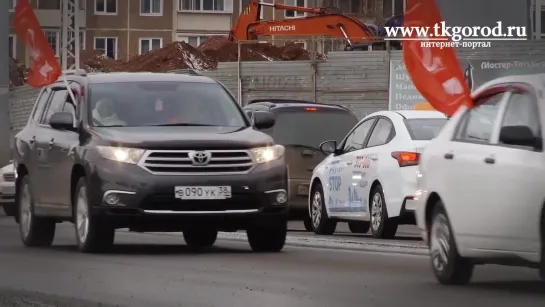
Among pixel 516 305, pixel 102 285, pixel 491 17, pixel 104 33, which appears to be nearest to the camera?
pixel 516 305

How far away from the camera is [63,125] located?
16.1m

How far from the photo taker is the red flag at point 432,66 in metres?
15.1

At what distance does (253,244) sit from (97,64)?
2044 inches

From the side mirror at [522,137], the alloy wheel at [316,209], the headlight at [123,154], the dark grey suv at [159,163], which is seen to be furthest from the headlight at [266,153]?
the alloy wheel at [316,209]

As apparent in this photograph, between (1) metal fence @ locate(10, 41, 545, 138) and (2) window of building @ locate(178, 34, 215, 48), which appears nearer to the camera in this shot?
(1) metal fence @ locate(10, 41, 545, 138)

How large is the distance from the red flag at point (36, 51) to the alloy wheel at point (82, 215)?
536 cm

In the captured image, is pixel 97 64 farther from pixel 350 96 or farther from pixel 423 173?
pixel 423 173

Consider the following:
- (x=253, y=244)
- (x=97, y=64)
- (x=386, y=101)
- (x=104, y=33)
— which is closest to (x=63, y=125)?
(x=253, y=244)

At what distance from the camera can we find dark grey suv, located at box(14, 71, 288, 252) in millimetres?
15102

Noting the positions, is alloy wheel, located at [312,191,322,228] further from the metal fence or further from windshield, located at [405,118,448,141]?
the metal fence

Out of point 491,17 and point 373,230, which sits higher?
point 491,17

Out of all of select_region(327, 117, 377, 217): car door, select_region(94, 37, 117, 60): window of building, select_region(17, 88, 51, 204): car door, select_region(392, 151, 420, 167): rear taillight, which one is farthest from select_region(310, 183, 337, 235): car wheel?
Answer: select_region(94, 37, 117, 60): window of building

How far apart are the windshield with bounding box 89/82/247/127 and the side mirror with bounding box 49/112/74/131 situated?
0.74 ft

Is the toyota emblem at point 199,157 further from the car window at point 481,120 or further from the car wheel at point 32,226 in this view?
the car window at point 481,120
